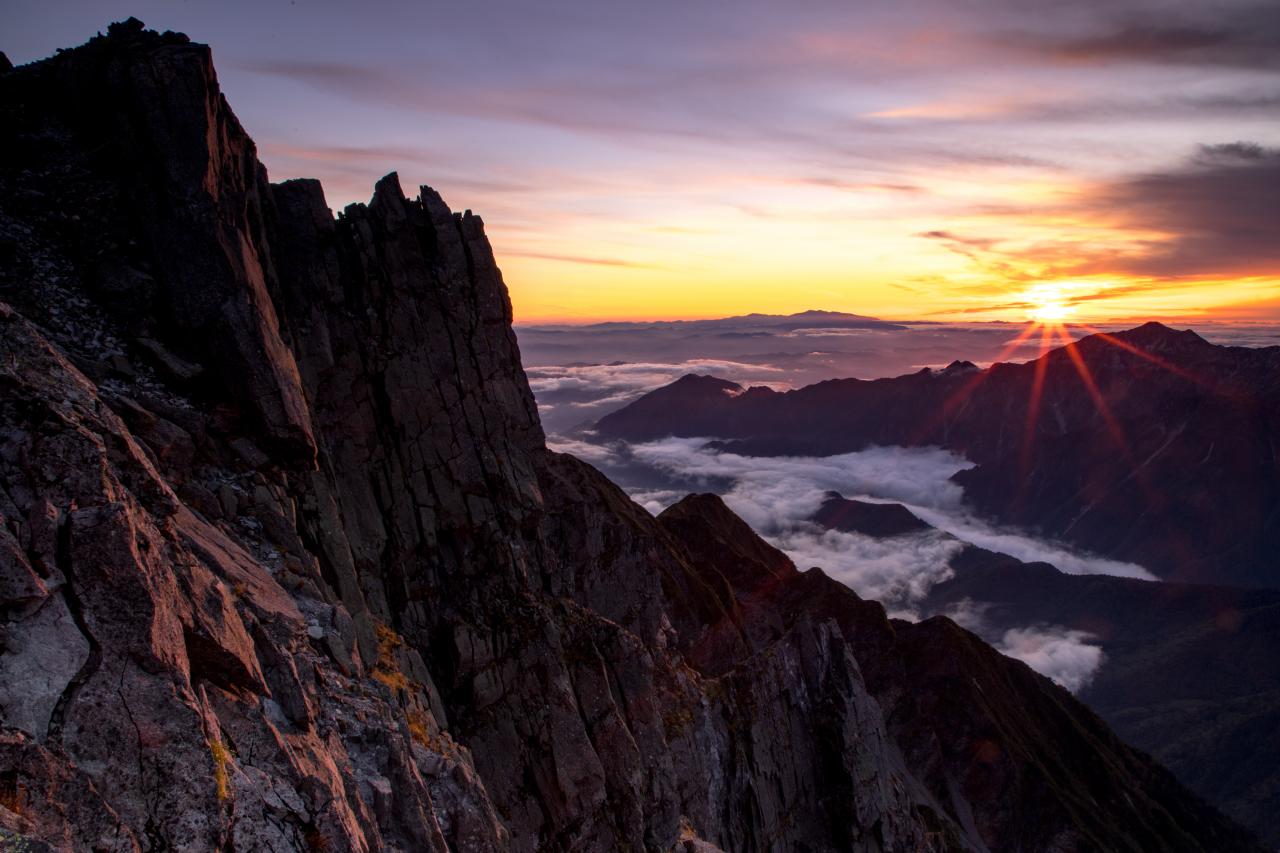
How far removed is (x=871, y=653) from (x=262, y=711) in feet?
494

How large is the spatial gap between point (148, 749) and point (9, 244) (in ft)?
84.7

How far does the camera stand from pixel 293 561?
3141 cm

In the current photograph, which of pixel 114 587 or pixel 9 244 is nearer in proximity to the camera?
pixel 114 587

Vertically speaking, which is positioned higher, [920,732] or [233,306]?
[233,306]

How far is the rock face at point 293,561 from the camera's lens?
16.8 metres

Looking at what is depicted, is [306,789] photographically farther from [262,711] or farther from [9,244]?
[9,244]

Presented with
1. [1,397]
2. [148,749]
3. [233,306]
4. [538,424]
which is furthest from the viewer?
[538,424]

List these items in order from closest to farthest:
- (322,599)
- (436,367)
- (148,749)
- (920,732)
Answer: (148,749) < (322,599) < (436,367) < (920,732)

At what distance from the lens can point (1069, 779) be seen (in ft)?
521

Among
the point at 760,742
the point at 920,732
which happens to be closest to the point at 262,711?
the point at 760,742

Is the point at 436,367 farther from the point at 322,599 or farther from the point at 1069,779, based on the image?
the point at 1069,779

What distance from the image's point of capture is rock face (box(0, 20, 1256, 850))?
16750mm

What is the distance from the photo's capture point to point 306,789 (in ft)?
64.6

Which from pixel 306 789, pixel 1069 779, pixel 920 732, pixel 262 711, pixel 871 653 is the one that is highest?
pixel 262 711
